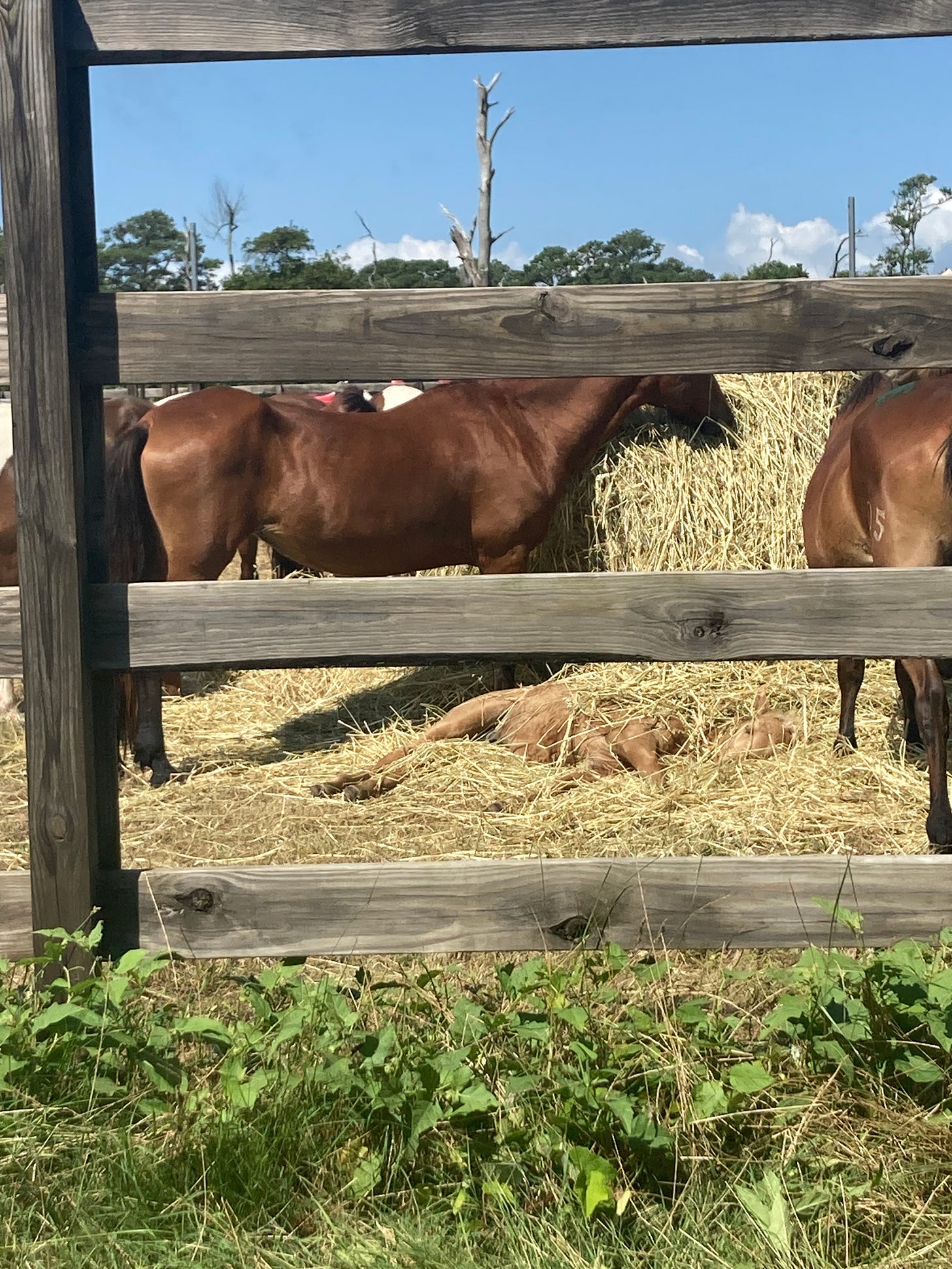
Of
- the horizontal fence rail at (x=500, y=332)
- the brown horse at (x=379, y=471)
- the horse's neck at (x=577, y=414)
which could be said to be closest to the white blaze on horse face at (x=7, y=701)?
the brown horse at (x=379, y=471)

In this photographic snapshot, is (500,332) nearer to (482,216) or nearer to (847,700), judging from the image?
(847,700)

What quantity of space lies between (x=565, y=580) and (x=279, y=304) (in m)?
0.82

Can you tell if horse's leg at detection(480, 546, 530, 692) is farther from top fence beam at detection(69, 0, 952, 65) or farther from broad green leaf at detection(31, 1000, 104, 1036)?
broad green leaf at detection(31, 1000, 104, 1036)

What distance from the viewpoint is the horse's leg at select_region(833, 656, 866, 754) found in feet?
16.7

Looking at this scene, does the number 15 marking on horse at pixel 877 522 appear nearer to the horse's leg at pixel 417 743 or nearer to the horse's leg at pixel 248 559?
the horse's leg at pixel 417 743

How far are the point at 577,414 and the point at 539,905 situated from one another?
443 centimetres

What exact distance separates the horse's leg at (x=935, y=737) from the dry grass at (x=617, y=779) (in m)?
0.10

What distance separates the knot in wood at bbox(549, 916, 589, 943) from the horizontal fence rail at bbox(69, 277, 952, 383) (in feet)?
3.78

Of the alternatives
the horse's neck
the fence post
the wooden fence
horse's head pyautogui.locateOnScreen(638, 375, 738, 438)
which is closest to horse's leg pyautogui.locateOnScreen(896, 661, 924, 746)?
horse's head pyautogui.locateOnScreen(638, 375, 738, 438)

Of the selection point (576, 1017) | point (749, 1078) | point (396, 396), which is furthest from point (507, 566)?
point (396, 396)

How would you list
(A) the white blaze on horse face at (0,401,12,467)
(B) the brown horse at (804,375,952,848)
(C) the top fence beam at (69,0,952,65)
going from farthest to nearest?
(A) the white blaze on horse face at (0,401,12,467)
(B) the brown horse at (804,375,952,848)
(C) the top fence beam at (69,0,952,65)

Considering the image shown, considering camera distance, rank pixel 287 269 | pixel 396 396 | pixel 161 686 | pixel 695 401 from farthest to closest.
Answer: pixel 287 269 → pixel 396 396 → pixel 695 401 → pixel 161 686

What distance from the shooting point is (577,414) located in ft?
21.2

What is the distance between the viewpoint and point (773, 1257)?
1.72m
